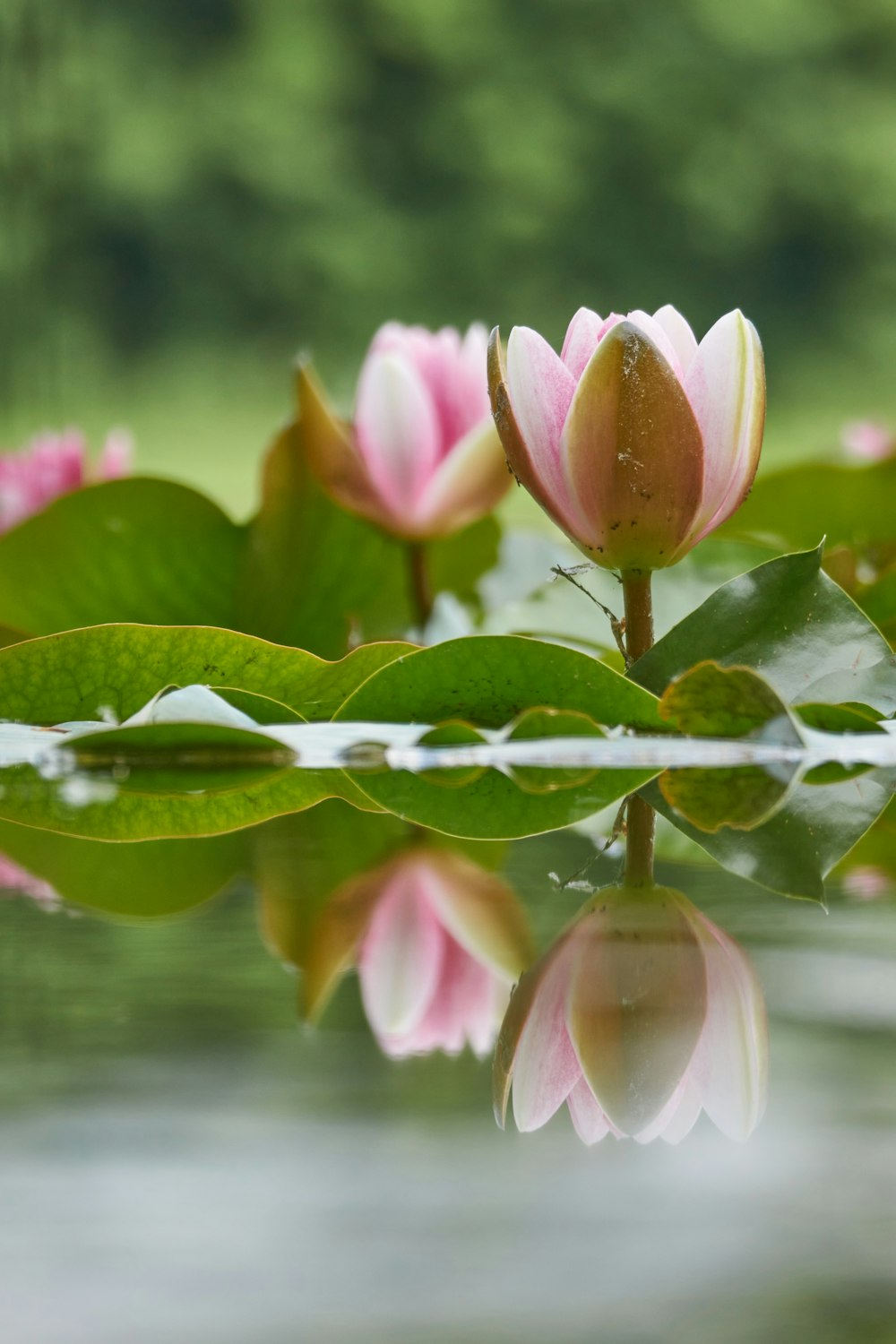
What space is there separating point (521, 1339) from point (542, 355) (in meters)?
0.25

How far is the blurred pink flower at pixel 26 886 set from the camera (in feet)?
0.57

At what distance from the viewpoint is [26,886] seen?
19 centimetres

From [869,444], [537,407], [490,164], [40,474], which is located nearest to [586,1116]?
[537,407]

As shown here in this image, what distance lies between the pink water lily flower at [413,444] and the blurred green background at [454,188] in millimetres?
4988

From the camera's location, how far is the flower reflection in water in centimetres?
11

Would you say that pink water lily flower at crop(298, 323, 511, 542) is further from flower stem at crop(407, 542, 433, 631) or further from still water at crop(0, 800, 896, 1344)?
still water at crop(0, 800, 896, 1344)

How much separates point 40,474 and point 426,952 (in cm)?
62

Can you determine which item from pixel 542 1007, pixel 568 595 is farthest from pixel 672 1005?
pixel 568 595

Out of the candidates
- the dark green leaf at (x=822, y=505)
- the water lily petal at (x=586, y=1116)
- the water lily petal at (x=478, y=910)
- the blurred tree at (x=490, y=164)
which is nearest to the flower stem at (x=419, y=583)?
the dark green leaf at (x=822, y=505)

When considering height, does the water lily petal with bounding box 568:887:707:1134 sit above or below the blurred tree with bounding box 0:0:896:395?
below

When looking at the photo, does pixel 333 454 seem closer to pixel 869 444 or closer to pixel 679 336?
pixel 679 336

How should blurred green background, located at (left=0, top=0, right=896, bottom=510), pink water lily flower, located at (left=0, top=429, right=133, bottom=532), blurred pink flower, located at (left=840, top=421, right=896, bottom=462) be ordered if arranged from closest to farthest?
pink water lily flower, located at (left=0, top=429, right=133, bottom=532) < blurred pink flower, located at (left=840, top=421, right=896, bottom=462) < blurred green background, located at (left=0, top=0, right=896, bottom=510)

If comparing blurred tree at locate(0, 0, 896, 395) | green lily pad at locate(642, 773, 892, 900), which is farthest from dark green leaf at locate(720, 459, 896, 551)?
blurred tree at locate(0, 0, 896, 395)

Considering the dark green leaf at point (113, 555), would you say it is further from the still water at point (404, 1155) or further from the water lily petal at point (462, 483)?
the still water at point (404, 1155)
